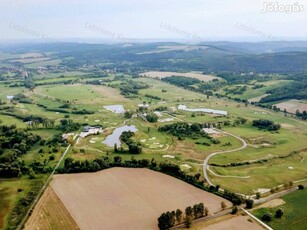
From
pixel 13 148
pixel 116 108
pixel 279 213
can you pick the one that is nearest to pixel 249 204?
pixel 279 213

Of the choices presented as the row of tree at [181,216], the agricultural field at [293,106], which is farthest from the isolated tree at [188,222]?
the agricultural field at [293,106]

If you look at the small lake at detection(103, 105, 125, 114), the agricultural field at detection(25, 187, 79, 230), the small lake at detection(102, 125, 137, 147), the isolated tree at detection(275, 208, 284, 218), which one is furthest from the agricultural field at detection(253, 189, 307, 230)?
the small lake at detection(103, 105, 125, 114)

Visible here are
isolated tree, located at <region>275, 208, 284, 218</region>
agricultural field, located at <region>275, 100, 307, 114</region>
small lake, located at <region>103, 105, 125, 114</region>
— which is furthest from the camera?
small lake, located at <region>103, 105, 125, 114</region>

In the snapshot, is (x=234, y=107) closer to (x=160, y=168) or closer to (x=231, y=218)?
(x=160, y=168)

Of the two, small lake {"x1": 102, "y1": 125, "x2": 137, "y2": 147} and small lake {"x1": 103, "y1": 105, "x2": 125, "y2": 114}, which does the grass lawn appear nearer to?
small lake {"x1": 102, "y1": 125, "x2": 137, "y2": 147}

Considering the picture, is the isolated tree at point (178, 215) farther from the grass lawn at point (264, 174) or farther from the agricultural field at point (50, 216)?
the grass lawn at point (264, 174)

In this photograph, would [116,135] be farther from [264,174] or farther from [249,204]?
[249,204]

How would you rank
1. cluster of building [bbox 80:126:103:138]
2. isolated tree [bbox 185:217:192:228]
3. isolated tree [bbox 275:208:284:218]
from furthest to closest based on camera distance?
cluster of building [bbox 80:126:103:138]
isolated tree [bbox 275:208:284:218]
isolated tree [bbox 185:217:192:228]

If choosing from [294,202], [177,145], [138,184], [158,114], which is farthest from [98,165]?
[158,114]
